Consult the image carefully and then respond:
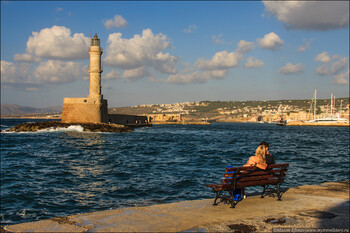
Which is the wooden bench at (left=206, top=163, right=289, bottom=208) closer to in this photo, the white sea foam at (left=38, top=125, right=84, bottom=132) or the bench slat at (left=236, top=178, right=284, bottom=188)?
the bench slat at (left=236, top=178, right=284, bottom=188)

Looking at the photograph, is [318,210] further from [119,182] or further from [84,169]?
[84,169]

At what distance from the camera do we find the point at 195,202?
7.42 m

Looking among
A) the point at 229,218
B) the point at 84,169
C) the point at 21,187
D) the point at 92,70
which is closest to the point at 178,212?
the point at 229,218

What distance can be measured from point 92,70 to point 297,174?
42.4m

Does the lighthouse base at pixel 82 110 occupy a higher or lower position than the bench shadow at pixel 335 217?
higher

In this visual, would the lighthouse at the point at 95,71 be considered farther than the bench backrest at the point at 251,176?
Yes

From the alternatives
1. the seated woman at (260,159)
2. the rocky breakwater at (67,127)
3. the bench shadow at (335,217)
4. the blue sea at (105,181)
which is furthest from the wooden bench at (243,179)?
the rocky breakwater at (67,127)

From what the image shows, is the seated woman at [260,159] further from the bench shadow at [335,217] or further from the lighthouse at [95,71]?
the lighthouse at [95,71]

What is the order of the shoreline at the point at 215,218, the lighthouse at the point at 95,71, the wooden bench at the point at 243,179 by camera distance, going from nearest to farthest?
the shoreline at the point at 215,218 → the wooden bench at the point at 243,179 → the lighthouse at the point at 95,71

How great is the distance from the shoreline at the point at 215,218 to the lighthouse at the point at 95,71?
46844 mm

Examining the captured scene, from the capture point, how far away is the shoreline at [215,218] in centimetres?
538

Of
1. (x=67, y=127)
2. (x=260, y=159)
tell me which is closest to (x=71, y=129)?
(x=67, y=127)

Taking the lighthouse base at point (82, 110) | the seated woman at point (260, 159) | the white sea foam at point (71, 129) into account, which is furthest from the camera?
the lighthouse base at point (82, 110)

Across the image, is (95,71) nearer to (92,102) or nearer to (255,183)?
(92,102)
